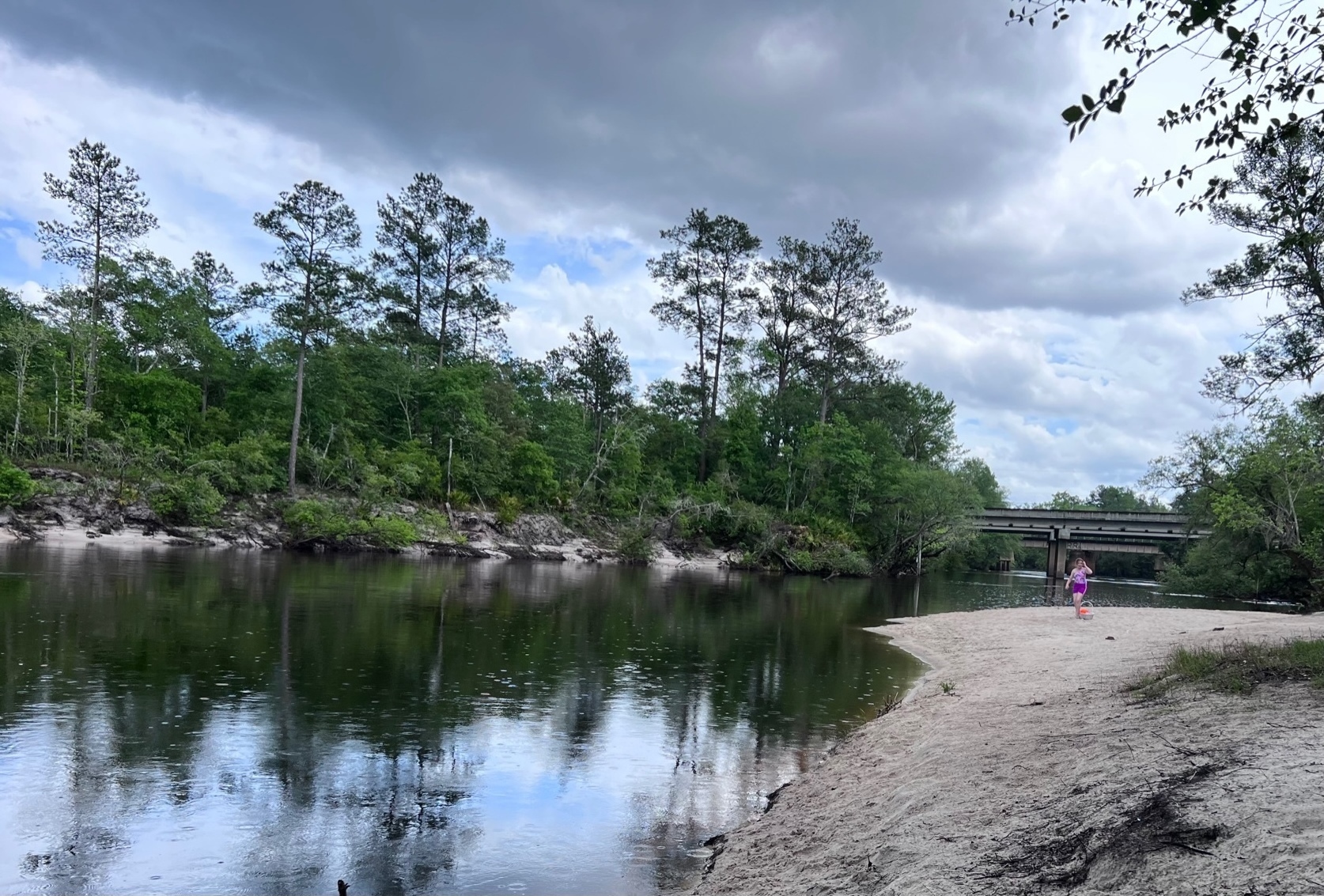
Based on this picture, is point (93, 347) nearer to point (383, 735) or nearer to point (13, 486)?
point (13, 486)

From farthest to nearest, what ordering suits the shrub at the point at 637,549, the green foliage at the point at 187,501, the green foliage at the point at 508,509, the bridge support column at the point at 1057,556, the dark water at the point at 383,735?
1. the bridge support column at the point at 1057,556
2. the shrub at the point at 637,549
3. the green foliage at the point at 508,509
4. the green foliage at the point at 187,501
5. the dark water at the point at 383,735

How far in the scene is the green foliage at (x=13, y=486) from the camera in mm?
37000

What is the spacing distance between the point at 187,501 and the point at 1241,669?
151 feet

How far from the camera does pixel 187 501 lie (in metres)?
42.8

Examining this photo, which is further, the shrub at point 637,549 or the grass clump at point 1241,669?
the shrub at point 637,549

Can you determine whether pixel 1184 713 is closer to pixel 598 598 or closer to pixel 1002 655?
pixel 1002 655

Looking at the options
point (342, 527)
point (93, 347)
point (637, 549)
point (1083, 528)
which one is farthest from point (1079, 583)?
point (1083, 528)

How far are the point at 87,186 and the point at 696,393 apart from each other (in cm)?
4541

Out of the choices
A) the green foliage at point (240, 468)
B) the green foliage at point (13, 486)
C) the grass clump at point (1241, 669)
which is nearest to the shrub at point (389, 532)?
the green foliage at point (240, 468)

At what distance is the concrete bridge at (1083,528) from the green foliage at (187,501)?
58.3 m

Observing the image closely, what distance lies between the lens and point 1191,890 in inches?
170

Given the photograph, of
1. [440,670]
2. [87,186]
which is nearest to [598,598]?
[440,670]

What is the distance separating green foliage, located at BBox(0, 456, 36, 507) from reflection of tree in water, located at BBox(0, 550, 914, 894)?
37.6ft

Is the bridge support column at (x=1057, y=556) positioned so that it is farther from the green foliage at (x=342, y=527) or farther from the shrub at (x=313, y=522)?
the shrub at (x=313, y=522)
